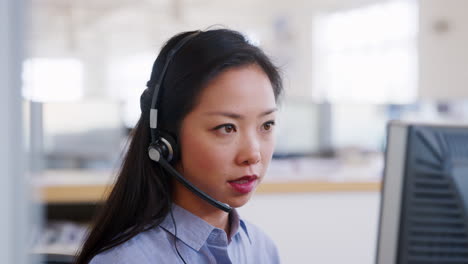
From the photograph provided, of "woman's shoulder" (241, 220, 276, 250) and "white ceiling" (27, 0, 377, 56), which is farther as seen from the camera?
"white ceiling" (27, 0, 377, 56)

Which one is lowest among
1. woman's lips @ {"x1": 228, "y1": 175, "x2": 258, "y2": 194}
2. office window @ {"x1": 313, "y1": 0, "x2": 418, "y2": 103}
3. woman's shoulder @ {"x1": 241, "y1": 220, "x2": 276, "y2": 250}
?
woman's shoulder @ {"x1": 241, "y1": 220, "x2": 276, "y2": 250}

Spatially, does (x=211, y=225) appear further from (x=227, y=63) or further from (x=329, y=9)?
(x=329, y=9)

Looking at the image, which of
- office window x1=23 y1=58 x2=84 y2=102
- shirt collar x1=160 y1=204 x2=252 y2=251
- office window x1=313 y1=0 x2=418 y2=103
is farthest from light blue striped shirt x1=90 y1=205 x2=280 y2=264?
office window x1=23 y1=58 x2=84 y2=102

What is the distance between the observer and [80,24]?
5.10 meters

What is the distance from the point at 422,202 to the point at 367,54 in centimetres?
540

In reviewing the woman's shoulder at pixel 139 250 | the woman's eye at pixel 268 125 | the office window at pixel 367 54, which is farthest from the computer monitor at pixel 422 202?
the office window at pixel 367 54

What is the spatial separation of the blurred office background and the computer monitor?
0.25 m

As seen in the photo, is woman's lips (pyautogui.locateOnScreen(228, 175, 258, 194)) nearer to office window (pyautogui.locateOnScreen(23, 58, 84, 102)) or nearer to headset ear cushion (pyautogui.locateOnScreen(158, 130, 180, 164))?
headset ear cushion (pyautogui.locateOnScreen(158, 130, 180, 164))

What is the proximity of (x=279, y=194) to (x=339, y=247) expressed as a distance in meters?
0.29

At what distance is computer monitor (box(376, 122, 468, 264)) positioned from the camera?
57 centimetres

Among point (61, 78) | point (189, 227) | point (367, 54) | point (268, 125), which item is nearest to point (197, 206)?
point (189, 227)

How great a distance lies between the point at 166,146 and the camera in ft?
2.10

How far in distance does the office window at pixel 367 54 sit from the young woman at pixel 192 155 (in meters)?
4.79

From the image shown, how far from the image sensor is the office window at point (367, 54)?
5.32 metres
